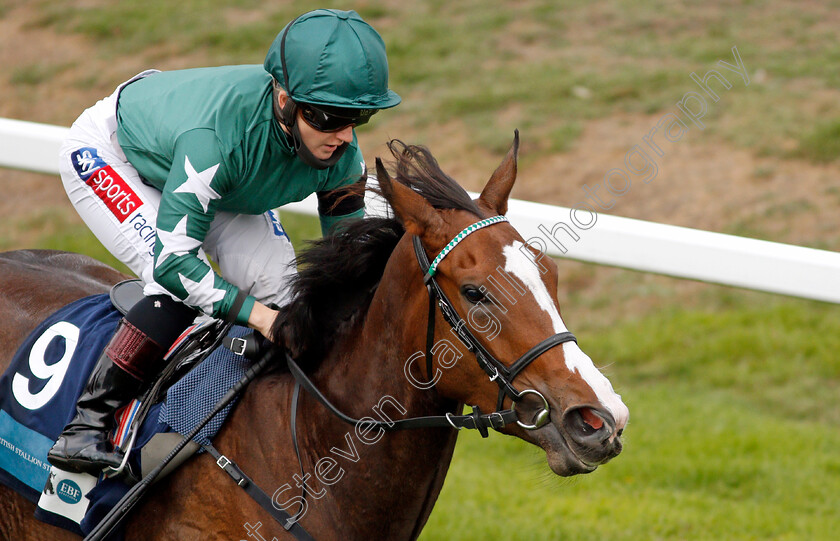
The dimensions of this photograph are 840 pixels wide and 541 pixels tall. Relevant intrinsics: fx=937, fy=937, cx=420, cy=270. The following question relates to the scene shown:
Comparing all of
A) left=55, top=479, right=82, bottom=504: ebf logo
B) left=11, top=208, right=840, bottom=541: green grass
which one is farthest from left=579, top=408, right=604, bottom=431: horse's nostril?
left=55, top=479, right=82, bottom=504: ebf logo

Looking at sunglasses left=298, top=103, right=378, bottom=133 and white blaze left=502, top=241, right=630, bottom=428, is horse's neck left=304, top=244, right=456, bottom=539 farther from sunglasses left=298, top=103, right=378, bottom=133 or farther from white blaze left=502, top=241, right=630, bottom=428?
sunglasses left=298, top=103, right=378, bottom=133

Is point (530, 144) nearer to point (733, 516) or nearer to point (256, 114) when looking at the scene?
point (733, 516)

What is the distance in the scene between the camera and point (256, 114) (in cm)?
297

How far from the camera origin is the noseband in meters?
2.43

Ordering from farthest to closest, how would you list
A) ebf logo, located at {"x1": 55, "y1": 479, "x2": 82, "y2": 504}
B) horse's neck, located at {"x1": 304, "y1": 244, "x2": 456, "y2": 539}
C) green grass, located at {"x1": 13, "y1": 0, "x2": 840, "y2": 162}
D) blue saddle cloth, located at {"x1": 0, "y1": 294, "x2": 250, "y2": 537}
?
green grass, located at {"x1": 13, "y1": 0, "x2": 840, "y2": 162}
ebf logo, located at {"x1": 55, "y1": 479, "x2": 82, "y2": 504}
blue saddle cloth, located at {"x1": 0, "y1": 294, "x2": 250, "y2": 537}
horse's neck, located at {"x1": 304, "y1": 244, "x2": 456, "y2": 539}

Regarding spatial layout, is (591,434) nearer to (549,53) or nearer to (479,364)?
(479,364)

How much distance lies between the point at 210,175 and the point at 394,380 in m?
0.84

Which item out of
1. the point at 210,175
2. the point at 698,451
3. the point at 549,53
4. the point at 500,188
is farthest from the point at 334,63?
the point at 549,53

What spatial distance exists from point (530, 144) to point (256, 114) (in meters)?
5.84

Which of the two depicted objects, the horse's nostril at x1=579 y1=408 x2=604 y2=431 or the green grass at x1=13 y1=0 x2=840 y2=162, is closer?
the horse's nostril at x1=579 y1=408 x2=604 y2=431

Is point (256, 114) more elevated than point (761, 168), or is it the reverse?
point (256, 114)

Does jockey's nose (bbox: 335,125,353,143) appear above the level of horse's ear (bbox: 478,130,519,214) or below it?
above

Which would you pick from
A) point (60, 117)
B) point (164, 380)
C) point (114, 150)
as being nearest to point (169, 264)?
point (164, 380)

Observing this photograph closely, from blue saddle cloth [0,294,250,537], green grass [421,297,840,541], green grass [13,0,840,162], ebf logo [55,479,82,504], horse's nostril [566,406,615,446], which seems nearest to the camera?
horse's nostril [566,406,615,446]
